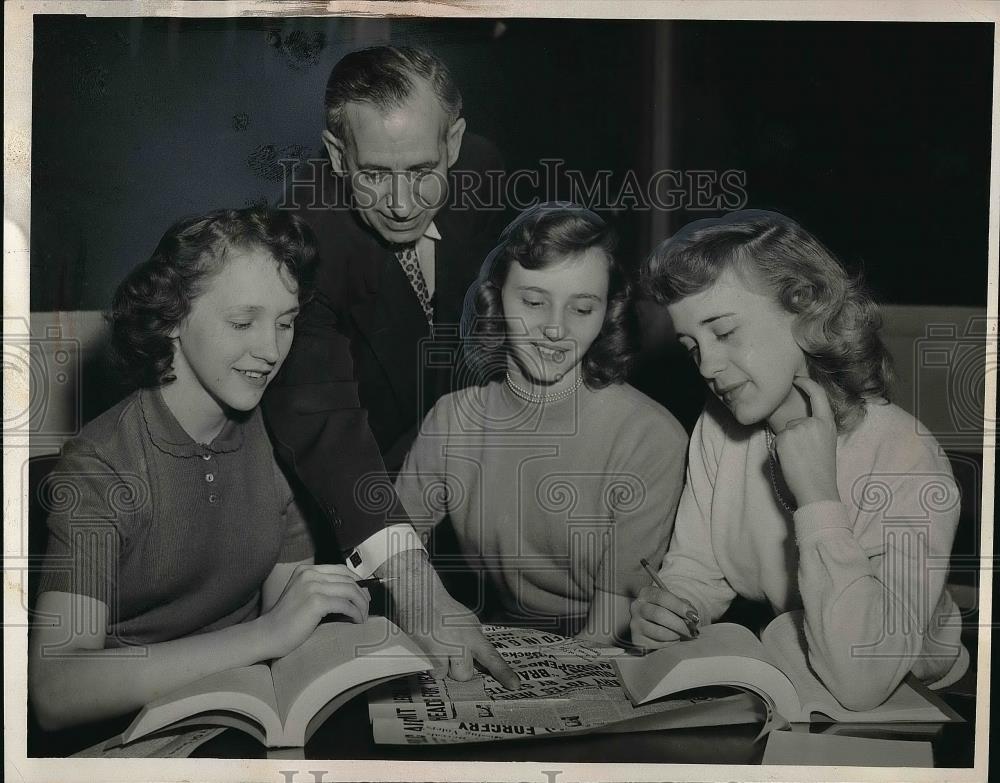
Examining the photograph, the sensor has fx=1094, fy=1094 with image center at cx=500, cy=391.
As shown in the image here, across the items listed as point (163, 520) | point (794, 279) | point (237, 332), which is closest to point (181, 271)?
point (237, 332)

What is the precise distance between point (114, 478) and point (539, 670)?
96cm

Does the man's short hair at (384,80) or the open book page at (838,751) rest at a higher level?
the man's short hair at (384,80)

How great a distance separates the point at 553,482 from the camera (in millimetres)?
2270

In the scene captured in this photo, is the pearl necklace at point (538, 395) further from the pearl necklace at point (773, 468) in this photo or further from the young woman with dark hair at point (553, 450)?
the pearl necklace at point (773, 468)

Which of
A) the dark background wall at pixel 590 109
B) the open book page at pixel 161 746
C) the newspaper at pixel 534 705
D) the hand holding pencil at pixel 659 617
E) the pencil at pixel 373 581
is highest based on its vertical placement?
the dark background wall at pixel 590 109

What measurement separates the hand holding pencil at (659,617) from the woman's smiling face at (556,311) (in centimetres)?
46

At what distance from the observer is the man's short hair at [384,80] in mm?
2207

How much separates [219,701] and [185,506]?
15.7 inches

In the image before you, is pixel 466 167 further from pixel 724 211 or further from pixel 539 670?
pixel 539 670

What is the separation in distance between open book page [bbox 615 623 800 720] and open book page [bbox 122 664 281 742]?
728 millimetres

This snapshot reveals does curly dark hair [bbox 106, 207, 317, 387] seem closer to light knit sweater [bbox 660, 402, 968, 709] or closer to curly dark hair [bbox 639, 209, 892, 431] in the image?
curly dark hair [bbox 639, 209, 892, 431]

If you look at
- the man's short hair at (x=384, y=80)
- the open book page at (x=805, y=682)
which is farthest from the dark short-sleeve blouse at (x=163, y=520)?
the open book page at (x=805, y=682)

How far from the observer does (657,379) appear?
7.39 ft

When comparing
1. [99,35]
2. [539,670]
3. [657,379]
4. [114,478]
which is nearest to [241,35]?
[99,35]
